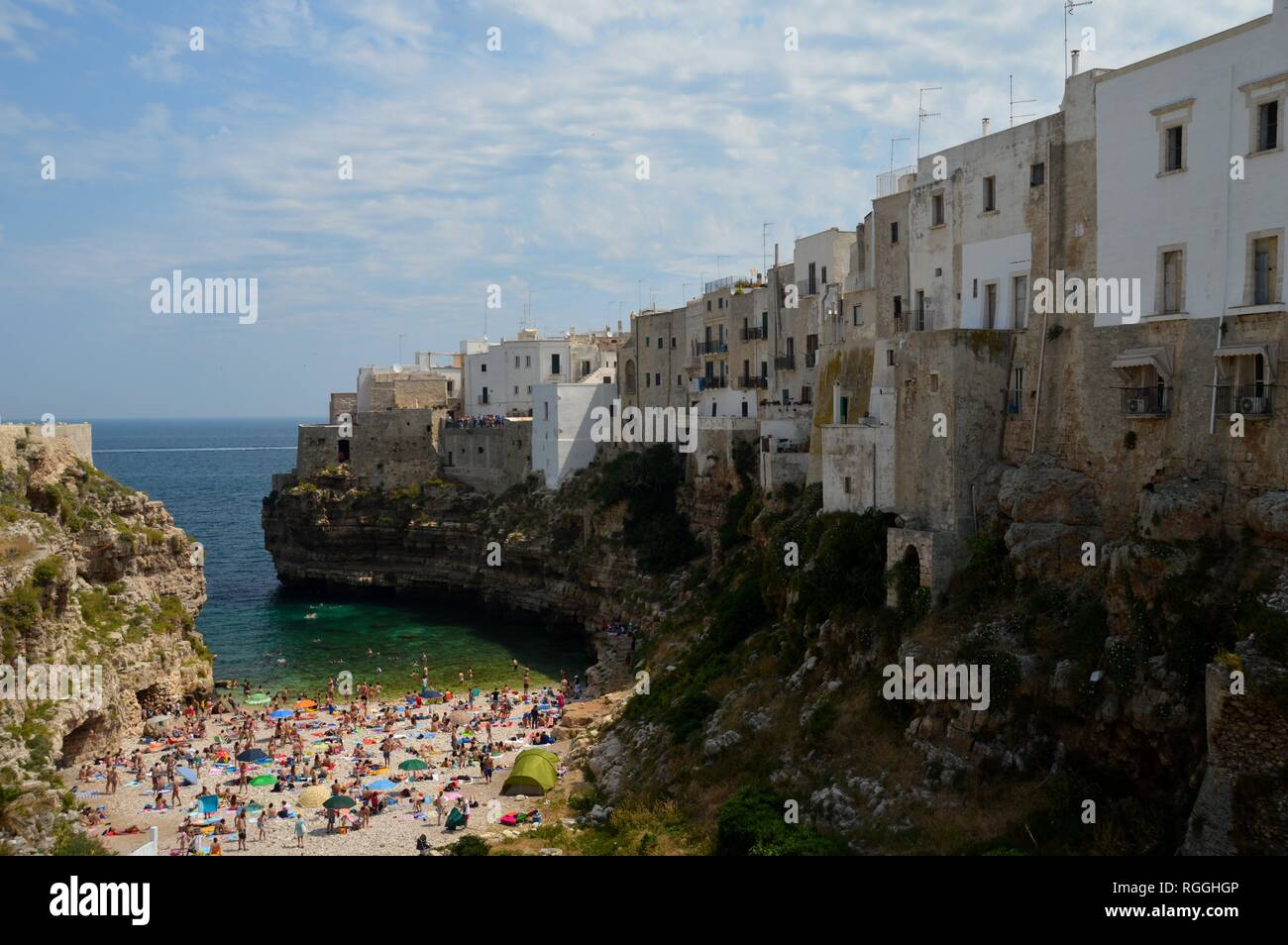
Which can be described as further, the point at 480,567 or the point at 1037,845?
the point at 480,567

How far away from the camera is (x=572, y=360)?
66.4m

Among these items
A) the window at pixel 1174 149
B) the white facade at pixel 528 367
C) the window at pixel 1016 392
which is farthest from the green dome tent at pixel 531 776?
the white facade at pixel 528 367

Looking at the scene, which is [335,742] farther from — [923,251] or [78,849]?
[923,251]

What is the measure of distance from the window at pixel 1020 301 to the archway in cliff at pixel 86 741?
26785mm

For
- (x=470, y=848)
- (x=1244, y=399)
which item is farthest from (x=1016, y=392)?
(x=470, y=848)

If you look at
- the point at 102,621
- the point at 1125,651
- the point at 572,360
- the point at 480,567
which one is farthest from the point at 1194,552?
the point at 572,360

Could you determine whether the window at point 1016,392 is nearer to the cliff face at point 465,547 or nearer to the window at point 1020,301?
the window at point 1020,301

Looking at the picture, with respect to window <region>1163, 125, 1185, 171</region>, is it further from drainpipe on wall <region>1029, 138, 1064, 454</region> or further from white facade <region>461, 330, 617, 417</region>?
white facade <region>461, 330, 617, 417</region>

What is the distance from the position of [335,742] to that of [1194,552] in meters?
25.6

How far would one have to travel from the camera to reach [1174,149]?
2216 cm

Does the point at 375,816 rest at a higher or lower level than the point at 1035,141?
lower

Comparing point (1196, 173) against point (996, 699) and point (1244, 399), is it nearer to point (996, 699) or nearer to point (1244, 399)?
point (1244, 399)

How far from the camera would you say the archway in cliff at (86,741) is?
32.4 metres

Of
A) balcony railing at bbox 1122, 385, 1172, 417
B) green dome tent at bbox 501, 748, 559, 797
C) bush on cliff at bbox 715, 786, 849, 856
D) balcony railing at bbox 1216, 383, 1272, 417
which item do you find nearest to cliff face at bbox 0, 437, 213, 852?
green dome tent at bbox 501, 748, 559, 797
